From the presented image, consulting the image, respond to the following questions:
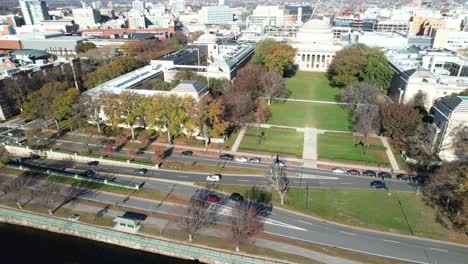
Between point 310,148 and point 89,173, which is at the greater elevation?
point 89,173

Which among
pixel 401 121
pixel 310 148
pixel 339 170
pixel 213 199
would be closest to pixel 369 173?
pixel 339 170

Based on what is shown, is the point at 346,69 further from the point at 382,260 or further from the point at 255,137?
the point at 382,260

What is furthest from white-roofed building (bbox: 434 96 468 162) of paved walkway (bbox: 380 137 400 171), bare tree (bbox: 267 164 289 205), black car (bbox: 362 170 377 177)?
bare tree (bbox: 267 164 289 205)

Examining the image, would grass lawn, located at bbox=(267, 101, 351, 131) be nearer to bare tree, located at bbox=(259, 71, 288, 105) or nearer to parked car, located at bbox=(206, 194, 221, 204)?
bare tree, located at bbox=(259, 71, 288, 105)

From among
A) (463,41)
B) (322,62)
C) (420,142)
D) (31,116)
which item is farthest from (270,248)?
(463,41)

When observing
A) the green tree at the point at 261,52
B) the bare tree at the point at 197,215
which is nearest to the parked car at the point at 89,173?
the bare tree at the point at 197,215

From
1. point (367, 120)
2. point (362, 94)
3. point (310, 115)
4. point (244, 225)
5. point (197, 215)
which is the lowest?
point (310, 115)

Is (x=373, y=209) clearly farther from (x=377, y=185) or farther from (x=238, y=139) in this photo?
(x=238, y=139)

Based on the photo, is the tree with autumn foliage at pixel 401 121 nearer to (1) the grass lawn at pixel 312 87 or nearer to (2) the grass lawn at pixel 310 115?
(2) the grass lawn at pixel 310 115
